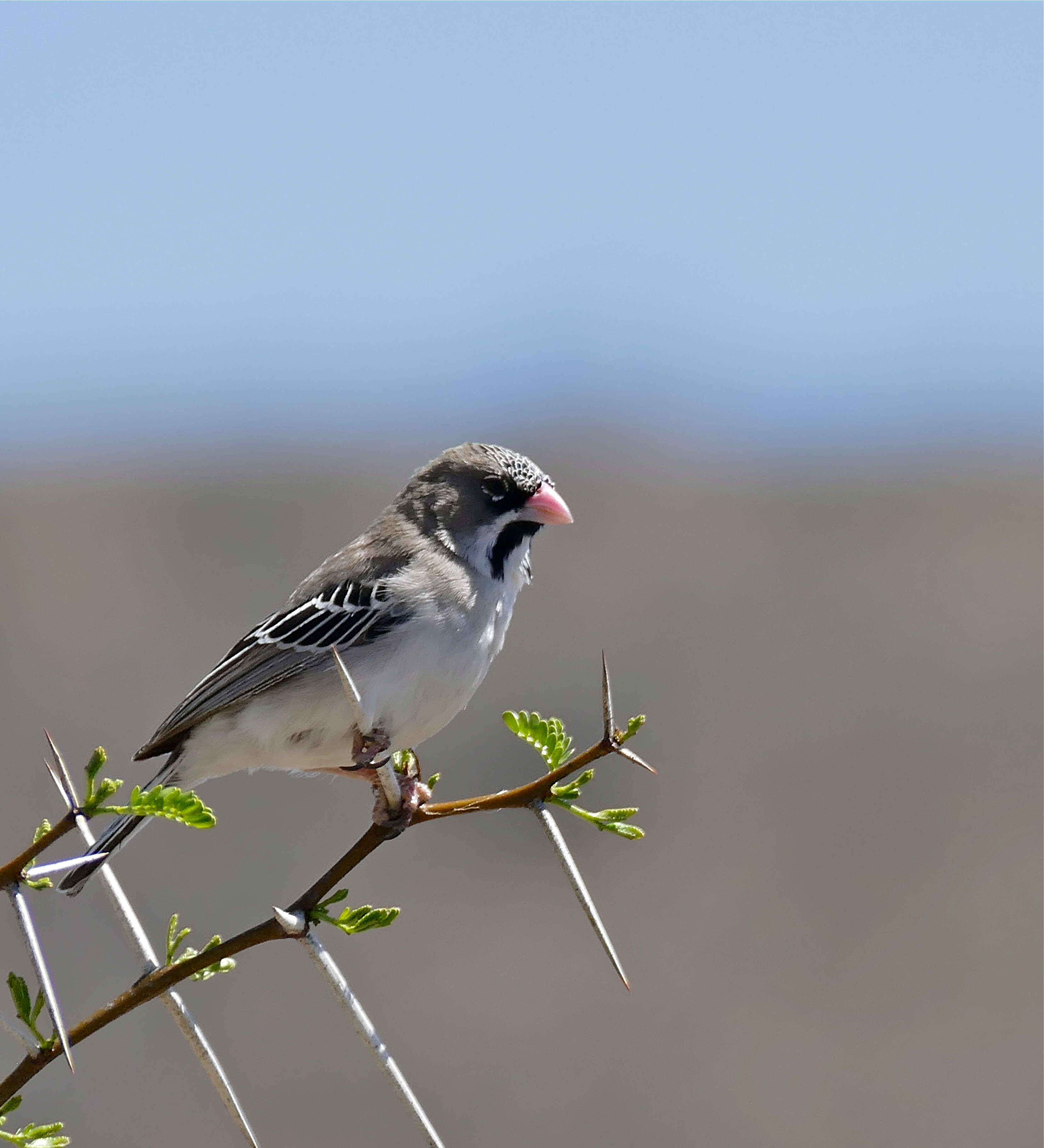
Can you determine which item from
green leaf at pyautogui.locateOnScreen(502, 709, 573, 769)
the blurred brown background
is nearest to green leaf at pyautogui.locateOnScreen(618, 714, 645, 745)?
green leaf at pyautogui.locateOnScreen(502, 709, 573, 769)

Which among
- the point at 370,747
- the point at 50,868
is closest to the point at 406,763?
the point at 370,747

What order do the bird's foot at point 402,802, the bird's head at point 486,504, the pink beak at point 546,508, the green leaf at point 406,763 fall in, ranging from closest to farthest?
the bird's foot at point 402,802 < the green leaf at point 406,763 < the pink beak at point 546,508 < the bird's head at point 486,504

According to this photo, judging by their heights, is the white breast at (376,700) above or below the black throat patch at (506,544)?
below

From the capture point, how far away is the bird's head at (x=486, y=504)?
7238mm

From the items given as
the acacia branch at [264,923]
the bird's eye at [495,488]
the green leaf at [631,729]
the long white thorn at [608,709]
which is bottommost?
the acacia branch at [264,923]

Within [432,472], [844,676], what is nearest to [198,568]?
[844,676]

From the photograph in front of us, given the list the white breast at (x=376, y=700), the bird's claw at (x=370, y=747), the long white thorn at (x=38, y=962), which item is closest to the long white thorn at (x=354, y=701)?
the long white thorn at (x=38, y=962)

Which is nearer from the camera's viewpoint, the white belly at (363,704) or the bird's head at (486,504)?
the white belly at (363,704)

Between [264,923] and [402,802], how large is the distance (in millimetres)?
668

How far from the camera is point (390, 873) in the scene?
30516mm

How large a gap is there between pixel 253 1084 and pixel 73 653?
13.9m

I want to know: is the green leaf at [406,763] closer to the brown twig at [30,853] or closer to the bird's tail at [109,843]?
the bird's tail at [109,843]

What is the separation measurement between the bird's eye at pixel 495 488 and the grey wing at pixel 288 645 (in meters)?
0.71

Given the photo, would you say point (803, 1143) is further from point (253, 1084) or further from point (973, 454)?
point (973, 454)
